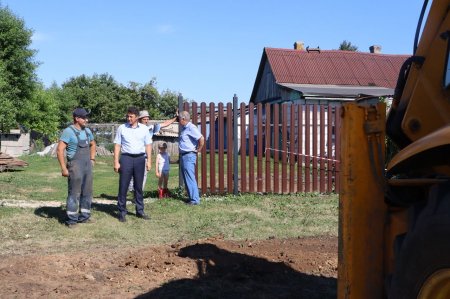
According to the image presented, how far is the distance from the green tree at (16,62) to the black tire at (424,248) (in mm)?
29129

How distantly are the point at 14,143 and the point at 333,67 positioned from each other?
65.0ft

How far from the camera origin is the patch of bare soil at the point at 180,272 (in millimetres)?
5277

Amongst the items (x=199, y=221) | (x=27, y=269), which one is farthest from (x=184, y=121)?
(x=27, y=269)

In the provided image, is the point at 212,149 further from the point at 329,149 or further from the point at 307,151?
the point at 329,149

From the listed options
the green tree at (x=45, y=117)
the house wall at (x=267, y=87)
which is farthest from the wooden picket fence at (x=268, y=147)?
the green tree at (x=45, y=117)

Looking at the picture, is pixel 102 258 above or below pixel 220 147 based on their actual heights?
A: below

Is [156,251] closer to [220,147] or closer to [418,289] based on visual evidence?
[418,289]

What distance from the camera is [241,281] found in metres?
5.57

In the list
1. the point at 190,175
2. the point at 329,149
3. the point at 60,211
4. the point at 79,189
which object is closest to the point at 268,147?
the point at 329,149

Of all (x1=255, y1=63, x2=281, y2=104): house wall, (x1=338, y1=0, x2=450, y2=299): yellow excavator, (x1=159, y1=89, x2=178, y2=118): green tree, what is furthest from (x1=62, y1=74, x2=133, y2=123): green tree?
(x1=338, y1=0, x2=450, y2=299): yellow excavator

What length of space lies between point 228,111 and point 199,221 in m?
3.26

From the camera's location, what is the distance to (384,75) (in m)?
30.9

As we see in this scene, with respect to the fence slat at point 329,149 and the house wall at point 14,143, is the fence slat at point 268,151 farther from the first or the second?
the house wall at point 14,143

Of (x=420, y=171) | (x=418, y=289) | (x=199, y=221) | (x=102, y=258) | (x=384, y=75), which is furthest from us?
(x=384, y=75)
